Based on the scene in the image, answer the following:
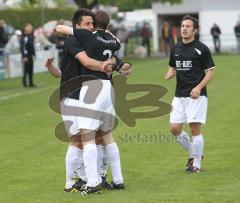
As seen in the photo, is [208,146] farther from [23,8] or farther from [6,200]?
[23,8]

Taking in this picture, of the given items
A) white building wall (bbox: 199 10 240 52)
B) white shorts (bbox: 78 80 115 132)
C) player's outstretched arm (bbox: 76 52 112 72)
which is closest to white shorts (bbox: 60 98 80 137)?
white shorts (bbox: 78 80 115 132)

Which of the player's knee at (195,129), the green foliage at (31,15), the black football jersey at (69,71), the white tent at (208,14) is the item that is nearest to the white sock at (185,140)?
the player's knee at (195,129)

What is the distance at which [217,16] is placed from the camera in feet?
183

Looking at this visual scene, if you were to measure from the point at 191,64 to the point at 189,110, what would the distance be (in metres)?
0.61

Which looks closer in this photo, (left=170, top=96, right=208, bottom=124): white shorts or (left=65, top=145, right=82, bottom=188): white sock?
(left=65, top=145, right=82, bottom=188): white sock

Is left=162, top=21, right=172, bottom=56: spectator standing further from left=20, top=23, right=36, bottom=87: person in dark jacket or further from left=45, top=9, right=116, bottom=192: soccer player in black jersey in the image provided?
left=45, top=9, right=116, bottom=192: soccer player in black jersey

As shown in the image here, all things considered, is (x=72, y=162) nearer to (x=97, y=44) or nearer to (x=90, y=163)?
(x=90, y=163)

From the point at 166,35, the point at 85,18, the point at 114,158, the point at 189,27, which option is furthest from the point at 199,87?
the point at 166,35

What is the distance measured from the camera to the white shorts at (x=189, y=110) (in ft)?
35.1

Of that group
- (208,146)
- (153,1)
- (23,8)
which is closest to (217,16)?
(153,1)

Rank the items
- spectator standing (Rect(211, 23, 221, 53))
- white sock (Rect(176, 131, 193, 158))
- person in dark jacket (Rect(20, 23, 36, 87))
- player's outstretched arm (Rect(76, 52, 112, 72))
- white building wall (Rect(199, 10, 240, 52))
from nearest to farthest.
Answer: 1. player's outstretched arm (Rect(76, 52, 112, 72))
2. white sock (Rect(176, 131, 193, 158))
3. person in dark jacket (Rect(20, 23, 36, 87))
4. spectator standing (Rect(211, 23, 221, 53))
5. white building wall (Rect(199, 10, 240, 52))

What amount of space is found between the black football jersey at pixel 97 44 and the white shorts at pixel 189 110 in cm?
183

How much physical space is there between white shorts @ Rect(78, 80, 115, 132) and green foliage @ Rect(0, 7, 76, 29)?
4866 cm

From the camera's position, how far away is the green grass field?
912cm
